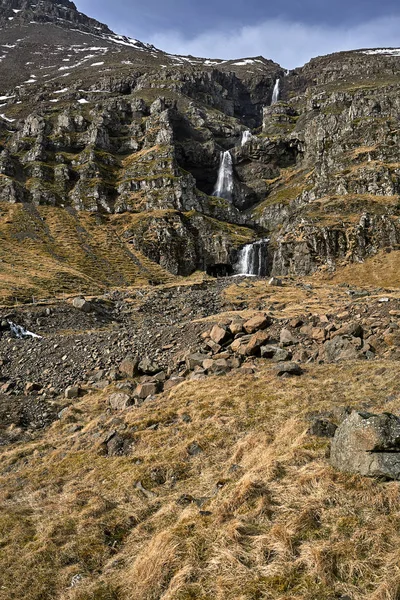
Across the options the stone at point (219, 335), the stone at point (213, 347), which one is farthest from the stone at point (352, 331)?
the stone at point (213, 347)

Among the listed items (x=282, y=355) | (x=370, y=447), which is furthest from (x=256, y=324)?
(x=370, y=447)

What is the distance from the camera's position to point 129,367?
19.2m

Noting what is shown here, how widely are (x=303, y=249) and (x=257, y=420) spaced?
2446 inches

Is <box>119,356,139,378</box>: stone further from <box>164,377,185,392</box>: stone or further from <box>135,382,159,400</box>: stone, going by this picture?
<box>164,377,185,392</box>: stone

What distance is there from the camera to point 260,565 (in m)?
5.80

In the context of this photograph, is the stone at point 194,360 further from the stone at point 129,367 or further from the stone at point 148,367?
the stone at point 129,367

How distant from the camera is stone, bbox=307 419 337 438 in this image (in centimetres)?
959

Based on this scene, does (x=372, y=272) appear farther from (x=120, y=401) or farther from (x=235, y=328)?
(x=120, y=401)

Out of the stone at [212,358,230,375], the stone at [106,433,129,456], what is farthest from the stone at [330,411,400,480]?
the stone at [212,358,230,375]

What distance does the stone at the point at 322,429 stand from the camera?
9.59m

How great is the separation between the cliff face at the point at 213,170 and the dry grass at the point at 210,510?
60777mm

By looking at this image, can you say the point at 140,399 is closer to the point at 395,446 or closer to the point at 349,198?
the point at 395,446

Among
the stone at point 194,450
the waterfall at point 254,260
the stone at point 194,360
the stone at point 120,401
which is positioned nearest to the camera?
the stone at point 194,450

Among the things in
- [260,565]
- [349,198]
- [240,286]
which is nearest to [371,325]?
[260,565]
